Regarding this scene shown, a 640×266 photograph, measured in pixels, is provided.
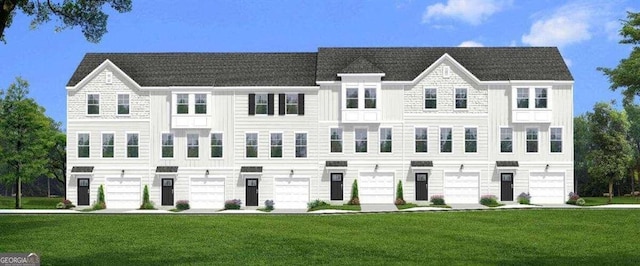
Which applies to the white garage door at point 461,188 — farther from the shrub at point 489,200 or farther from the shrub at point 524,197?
the shrub at point 524,197

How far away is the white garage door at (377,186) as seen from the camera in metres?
53.0

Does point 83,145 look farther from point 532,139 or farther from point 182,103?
point 532,139

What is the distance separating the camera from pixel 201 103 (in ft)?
176

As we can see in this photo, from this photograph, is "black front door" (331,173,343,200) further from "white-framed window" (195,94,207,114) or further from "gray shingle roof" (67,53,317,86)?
"white-framed window" (195,94,207,114)

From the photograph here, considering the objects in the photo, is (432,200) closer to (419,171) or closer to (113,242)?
(419,171)

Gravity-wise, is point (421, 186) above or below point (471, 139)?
below

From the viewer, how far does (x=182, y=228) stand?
1297 inches

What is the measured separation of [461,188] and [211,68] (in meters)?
18.3

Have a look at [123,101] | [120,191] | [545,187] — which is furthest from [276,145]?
[545,187]

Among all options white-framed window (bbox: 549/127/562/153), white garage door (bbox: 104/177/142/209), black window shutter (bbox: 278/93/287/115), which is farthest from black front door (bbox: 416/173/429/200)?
white garage door (bbox: 104/177/142/209)

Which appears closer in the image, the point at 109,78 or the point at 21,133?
the point at 109,78

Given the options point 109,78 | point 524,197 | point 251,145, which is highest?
point 109,78

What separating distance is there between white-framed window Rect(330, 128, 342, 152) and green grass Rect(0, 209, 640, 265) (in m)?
14.5

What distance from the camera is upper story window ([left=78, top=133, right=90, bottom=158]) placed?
177 feet
